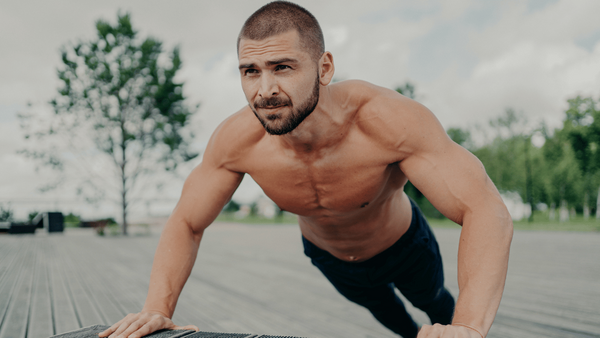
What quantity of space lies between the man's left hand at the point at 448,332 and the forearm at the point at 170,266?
78cm

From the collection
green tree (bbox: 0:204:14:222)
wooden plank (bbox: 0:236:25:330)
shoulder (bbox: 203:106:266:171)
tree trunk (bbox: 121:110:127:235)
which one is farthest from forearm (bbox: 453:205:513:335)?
green tree (bbox: 0:204:14:222)

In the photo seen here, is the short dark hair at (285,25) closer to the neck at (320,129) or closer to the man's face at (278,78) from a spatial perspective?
the man's face at (278,78)

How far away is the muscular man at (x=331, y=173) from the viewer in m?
1.08

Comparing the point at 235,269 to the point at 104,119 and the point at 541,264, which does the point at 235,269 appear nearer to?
the point at 541,264

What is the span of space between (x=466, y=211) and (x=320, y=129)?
52 cm

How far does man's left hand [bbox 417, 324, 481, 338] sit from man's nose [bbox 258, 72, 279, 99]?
2.43 ft

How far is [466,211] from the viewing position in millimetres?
1114

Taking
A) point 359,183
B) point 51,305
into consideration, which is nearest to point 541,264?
point 359,183

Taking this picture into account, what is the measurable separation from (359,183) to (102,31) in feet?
44.7

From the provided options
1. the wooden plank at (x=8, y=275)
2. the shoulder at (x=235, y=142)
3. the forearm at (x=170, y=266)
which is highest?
the shoulder at (x=235, y=142)

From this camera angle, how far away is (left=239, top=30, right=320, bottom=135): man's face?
3.64 ft

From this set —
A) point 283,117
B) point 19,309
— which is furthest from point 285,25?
point 19,309

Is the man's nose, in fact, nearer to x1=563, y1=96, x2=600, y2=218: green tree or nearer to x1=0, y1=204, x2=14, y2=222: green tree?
x1=563, y1=96, x2=600, y2=218: green tree

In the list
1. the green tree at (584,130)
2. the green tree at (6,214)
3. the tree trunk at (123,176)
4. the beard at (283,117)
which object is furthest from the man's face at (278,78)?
the green tree at (6,214)
